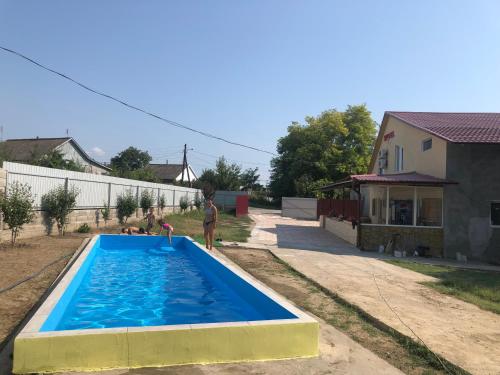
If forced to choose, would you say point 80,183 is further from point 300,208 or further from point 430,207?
point 300,208

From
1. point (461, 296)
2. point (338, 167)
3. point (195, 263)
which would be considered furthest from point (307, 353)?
point (338, 167)

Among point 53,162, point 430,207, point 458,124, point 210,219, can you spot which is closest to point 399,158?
point 458,124

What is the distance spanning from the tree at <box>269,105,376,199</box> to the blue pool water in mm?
36771

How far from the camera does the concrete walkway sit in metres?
5.51

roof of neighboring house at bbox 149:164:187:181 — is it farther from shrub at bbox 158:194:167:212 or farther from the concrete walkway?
the concrete walkway

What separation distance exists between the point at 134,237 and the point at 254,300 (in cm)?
933

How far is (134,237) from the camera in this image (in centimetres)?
1571

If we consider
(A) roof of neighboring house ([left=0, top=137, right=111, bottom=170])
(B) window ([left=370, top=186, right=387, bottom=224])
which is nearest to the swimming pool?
(B) window ([left=370, top=186, right=387, bottom=224])

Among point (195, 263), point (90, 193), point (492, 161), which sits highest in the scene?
point (492, 161)

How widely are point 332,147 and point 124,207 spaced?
35.3m

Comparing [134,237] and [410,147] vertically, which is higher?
[410,147]

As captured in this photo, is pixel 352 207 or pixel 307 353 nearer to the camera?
pixel 307 353

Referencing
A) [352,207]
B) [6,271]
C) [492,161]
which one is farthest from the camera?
[352,207]

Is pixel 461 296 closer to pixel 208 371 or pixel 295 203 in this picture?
pixel 208 371
